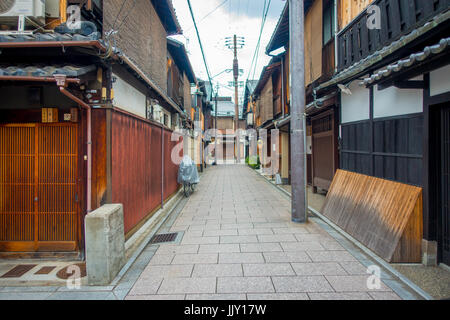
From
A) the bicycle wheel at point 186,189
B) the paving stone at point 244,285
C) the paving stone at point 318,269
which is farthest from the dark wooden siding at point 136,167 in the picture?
the paving stone at point 318,269

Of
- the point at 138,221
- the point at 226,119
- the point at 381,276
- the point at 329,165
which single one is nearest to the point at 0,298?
the point at 138,221

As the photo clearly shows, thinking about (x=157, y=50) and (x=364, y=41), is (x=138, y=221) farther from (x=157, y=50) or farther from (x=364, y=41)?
(x=364, y=41)

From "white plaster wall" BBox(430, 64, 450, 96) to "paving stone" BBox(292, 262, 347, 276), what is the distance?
3.23 metres

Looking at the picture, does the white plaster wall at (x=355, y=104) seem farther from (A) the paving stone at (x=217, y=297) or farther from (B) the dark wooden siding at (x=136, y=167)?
(B) the dark wooden siding at (x=136, y=167)

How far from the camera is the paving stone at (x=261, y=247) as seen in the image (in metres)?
5.40

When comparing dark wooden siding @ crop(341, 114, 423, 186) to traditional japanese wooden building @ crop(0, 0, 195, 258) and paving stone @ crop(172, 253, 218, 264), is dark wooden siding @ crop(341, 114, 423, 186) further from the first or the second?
traditional japanese wooden building @ crop(0, 0, 195, 258)

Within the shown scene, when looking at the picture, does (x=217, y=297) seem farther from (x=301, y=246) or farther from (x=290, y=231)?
(x=290, y=231)

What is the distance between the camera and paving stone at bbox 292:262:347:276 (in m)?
4.33

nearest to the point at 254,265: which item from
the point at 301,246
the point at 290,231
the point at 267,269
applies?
the point at 267,269

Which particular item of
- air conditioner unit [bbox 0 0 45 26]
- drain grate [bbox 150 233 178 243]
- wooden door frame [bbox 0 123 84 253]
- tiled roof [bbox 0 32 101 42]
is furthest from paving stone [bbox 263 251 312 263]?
air conditioner unit [bbox 0 0 45 26]

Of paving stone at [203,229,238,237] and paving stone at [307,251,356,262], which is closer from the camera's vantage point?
paving stone at [307,251,356,262]

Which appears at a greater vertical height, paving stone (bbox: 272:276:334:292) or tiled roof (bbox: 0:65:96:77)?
tiled roof (bbox: 0:65:96:77)

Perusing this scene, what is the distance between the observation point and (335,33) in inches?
325

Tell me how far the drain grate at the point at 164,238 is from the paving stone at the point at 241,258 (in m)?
1.58
